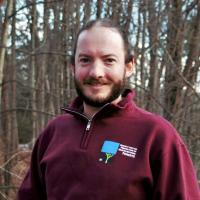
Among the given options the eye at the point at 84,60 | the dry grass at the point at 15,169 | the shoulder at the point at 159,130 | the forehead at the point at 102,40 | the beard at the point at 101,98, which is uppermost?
the forehead at the point at 102,40

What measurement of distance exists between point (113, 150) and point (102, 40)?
45 cm

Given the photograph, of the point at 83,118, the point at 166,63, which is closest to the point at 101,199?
the point at 83,118

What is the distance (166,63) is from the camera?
20.7 feet

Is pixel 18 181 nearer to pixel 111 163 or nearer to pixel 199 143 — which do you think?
pixel 199 143

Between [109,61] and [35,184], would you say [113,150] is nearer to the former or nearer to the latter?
[109,61]

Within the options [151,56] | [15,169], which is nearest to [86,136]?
[15,169]

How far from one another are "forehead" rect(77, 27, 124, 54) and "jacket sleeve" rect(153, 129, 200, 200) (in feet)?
1.44

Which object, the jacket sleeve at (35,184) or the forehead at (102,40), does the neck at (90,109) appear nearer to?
the forehead at (102,40)

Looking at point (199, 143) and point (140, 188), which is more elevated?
point (140, 188)

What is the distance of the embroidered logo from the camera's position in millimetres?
1828

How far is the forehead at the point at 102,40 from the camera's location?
76.0 inches

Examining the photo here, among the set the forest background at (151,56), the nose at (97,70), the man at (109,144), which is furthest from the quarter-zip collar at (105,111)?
the forest background at (151,56)

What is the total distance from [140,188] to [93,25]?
0.70m

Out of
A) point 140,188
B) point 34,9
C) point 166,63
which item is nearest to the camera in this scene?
point 140,188
